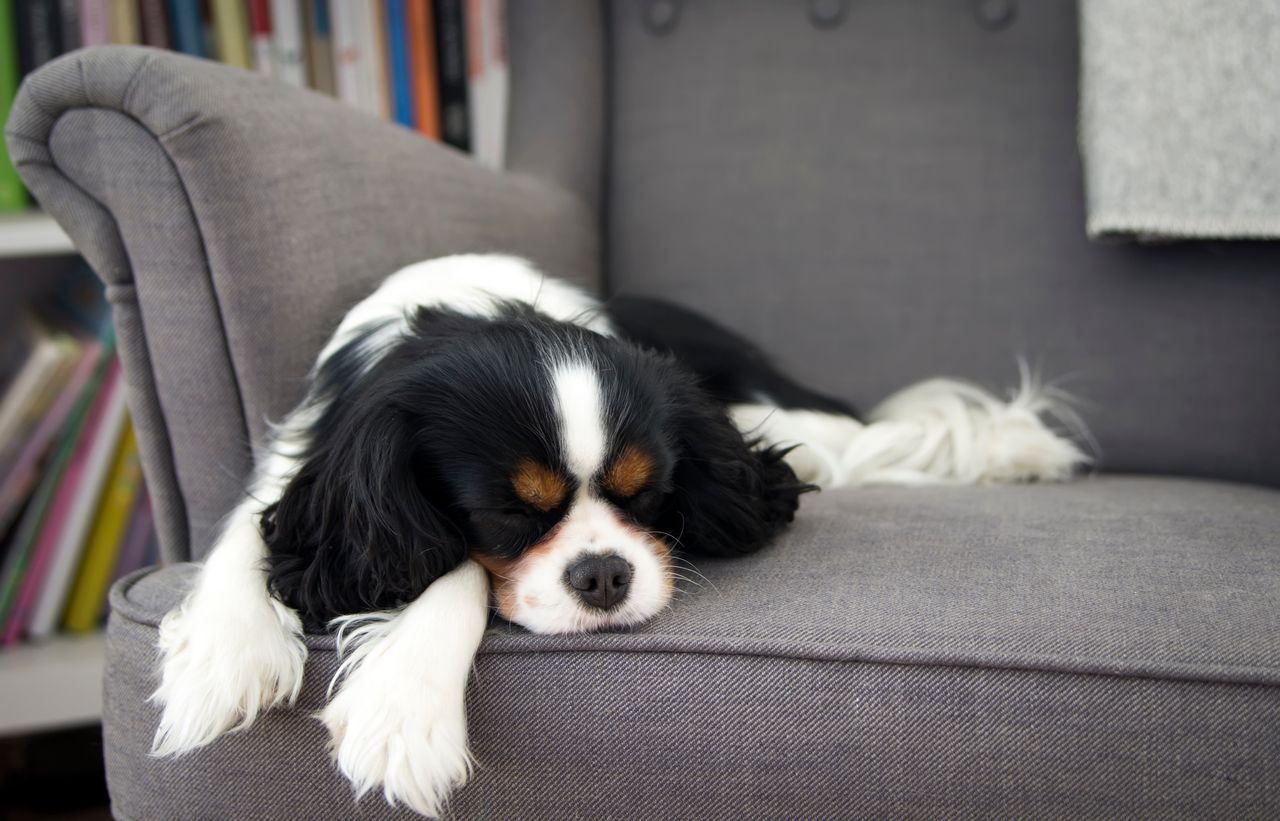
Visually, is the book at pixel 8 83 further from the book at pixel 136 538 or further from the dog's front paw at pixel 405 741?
the dog's front paw at pixel 405 741

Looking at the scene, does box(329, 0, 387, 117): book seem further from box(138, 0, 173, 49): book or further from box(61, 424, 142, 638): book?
box(61, 424, 142, 638): book

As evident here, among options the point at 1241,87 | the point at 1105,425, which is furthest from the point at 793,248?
the point at 1241,87

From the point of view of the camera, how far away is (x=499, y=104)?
230 centimetres

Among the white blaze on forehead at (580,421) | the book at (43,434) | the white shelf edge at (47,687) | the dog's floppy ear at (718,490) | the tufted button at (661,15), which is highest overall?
the tufted button at (661,15)

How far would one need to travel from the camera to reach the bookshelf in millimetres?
1774

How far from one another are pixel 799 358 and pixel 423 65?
1034 mm

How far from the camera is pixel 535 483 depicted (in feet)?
3.41

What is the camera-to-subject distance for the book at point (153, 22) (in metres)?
1.97

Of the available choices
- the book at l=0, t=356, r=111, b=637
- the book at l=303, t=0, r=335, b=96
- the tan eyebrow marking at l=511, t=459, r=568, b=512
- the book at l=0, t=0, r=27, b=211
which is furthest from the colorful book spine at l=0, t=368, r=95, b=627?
the tan eyebrow marking at l=511, t=459, r=568, b=512

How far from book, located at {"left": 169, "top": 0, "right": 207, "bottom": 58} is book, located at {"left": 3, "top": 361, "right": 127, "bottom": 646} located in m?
0.67

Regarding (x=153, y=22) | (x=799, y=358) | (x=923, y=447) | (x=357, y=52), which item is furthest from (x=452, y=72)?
(x=923, y=447)

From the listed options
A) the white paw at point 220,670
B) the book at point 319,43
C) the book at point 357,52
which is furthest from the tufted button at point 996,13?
the white paw at point 220,670

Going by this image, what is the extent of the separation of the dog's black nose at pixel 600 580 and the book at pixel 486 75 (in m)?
1.46

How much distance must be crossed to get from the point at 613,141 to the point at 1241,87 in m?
1.11
